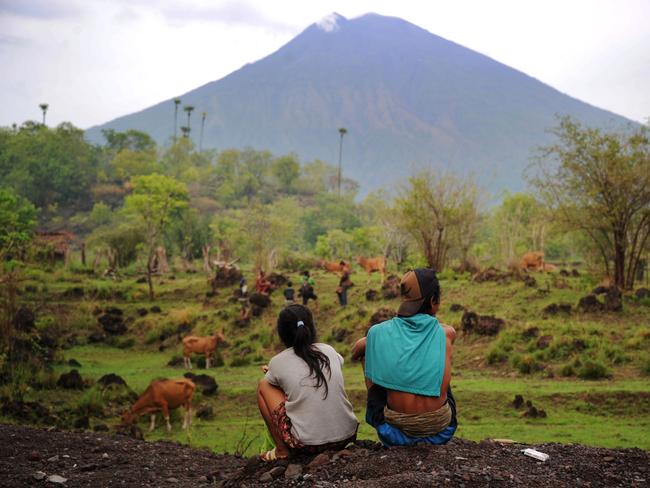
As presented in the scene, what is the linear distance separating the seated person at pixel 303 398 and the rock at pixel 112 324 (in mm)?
20431

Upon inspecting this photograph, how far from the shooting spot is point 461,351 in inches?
744

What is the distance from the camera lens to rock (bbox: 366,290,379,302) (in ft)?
82.1

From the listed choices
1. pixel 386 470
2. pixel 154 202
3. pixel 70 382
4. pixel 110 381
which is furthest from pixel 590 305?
pixel 154 202

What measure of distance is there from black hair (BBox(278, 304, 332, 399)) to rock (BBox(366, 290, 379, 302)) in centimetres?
1906

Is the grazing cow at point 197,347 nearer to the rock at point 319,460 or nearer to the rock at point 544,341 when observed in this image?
the rock at point 544,341

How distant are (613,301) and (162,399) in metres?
12.4

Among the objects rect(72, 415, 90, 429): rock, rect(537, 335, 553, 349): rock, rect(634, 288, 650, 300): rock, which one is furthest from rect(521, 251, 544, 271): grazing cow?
rect(72, 415, 90, 429): rock

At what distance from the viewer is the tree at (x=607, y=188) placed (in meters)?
21.4

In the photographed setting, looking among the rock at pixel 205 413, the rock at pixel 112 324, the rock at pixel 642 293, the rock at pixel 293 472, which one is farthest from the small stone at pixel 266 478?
the rock at pixel 112 324

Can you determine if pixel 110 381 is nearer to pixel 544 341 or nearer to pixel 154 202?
Result: pixel 544 341

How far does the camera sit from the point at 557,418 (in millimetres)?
12859

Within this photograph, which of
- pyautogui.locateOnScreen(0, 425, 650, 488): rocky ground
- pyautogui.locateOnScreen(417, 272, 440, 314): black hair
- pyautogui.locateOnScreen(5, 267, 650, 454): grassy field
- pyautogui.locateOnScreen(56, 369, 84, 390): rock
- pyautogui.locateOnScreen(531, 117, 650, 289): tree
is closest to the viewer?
pyautogui.locateOnScreen(0, 425, 650, 488): rocky ground

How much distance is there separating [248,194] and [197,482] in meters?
90.0

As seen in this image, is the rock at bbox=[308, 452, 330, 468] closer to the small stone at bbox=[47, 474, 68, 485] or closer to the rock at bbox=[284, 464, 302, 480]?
the rock at bbox=[284, 464, 302, 480]
